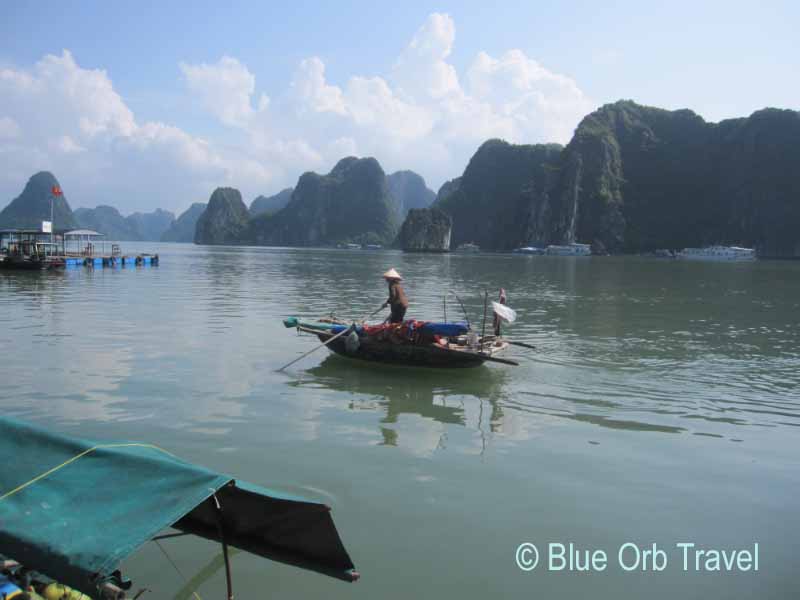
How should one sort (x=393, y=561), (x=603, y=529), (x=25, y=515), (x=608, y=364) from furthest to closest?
(x=608, y=364)
(x=603, y=529)
(x=393, y=561)
(x=25, y=515)

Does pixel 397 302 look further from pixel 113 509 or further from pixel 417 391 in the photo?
pixel 113 509

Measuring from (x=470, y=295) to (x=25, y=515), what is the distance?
30339 mm

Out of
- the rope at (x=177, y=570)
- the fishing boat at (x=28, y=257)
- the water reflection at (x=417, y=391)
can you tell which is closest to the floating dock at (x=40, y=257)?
the fishing boat at (x=28, y=257)

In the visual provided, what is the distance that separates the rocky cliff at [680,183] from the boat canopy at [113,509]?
159119 millimetres

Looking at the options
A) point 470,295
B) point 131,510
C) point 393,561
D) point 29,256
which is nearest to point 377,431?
point 393,561

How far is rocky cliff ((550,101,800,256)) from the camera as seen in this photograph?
14750 centimetres

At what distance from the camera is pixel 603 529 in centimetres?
661

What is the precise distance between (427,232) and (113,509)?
160 metres

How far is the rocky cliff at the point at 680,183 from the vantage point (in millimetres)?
147500

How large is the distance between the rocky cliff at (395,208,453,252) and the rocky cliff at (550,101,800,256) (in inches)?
1144

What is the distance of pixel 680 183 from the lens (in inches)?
6629

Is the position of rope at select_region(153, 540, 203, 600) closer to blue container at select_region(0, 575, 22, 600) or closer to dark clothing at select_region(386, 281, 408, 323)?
blue container at select_region(0, 575, 22, 600)

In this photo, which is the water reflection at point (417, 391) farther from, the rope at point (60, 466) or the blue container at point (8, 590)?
the blue container at point (8, 590)

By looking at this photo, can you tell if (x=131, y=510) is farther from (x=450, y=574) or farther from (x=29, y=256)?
(x=29, y=256)
